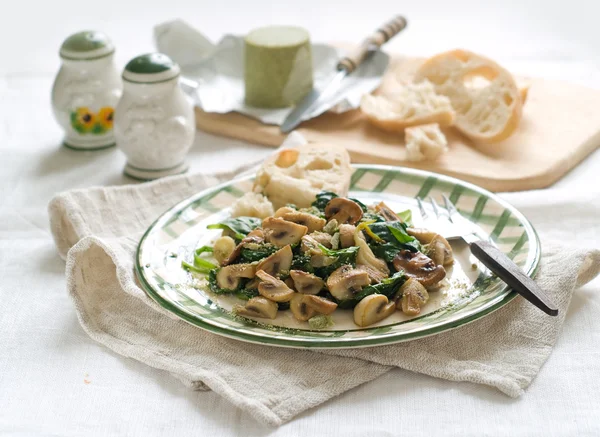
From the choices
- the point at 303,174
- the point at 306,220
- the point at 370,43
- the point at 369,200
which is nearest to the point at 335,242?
the point at 306,220

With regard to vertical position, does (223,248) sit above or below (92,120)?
above

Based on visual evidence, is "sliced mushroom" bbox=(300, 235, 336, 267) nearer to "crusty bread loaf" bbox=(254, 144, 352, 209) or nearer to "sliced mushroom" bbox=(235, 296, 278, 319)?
"sliced mushroom" bbox=(235, 296, 278, 319)

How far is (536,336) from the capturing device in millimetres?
2410

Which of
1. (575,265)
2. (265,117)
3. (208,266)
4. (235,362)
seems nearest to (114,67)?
(265,117)

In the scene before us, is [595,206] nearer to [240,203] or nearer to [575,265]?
[575,265]

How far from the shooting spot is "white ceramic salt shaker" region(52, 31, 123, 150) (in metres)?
3.87

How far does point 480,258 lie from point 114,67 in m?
2.20

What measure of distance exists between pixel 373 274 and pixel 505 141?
65.8 inches

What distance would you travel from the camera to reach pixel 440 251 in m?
2.59

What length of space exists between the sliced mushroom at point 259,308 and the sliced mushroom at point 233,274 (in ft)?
0.38

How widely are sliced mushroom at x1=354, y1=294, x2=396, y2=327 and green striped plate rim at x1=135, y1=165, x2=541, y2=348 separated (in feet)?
0.12

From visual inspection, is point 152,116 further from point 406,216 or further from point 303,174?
point 406,216

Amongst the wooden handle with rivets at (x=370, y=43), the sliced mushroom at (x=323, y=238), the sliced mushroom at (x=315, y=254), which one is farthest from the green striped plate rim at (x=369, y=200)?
the wooden handle with rivets at (x=370, y=43)

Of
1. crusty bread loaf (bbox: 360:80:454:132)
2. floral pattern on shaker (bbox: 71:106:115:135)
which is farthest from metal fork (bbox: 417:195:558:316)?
floral pattern on shaker (bbox: 71:106:115:135)
